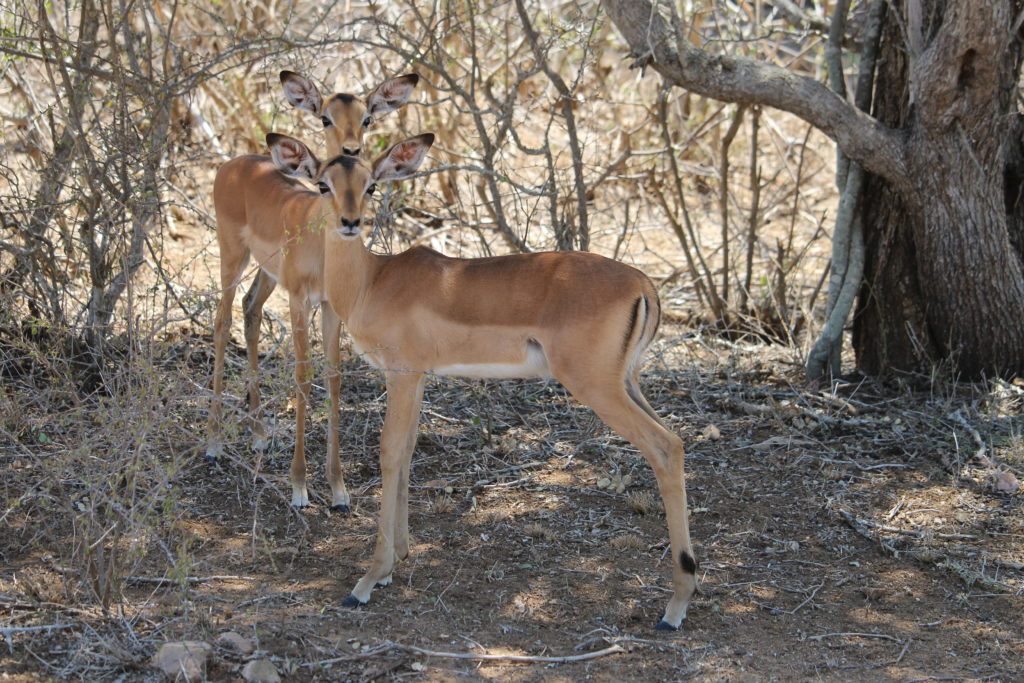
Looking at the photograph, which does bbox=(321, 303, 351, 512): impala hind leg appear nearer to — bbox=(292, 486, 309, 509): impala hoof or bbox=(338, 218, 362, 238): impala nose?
bbox=(292, 486, 309, 509): impala hoof

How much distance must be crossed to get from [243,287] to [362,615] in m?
4.16

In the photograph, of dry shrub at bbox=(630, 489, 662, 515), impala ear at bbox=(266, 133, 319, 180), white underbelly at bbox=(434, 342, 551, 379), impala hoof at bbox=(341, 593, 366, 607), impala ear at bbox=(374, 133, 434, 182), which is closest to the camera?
impala hoof at bbox=(341, 593, 366, 607)

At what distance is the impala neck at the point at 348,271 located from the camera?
5.01 m

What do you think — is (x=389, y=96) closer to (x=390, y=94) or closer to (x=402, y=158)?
(x=390, y=94)

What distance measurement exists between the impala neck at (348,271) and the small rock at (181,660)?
164cm

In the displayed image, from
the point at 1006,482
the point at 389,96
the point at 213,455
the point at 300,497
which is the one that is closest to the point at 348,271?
the point at 300,497

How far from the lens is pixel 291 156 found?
4.93 metres

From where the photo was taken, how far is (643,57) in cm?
624

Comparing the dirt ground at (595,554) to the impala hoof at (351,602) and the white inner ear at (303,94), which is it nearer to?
the impala hoof at (351,602)

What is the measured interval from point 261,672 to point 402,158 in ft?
7.53

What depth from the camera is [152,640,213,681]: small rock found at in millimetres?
3871

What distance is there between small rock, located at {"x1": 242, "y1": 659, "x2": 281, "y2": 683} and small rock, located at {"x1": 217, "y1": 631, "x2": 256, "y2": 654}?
143 millimetres

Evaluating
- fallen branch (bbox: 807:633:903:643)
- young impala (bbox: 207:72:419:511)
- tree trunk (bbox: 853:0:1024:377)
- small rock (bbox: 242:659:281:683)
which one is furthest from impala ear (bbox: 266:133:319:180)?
tree trunk (bbox: 853:0:1024:377)

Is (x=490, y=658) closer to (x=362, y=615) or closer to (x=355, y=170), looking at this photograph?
(x=362, y=615)
